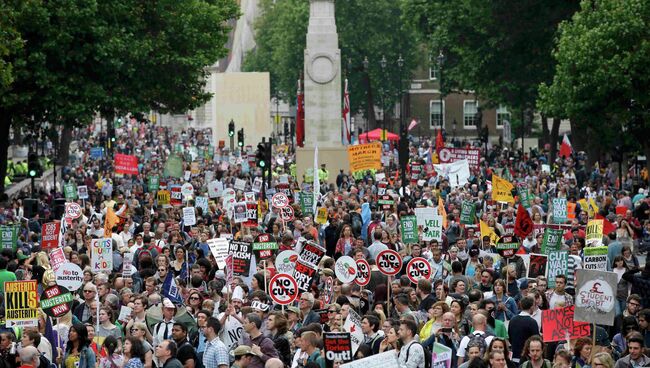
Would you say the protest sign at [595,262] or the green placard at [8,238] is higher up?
the protest sign at [595,262]

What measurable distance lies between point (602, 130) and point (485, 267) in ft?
84.2

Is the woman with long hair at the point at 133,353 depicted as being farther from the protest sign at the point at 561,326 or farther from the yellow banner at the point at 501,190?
the yellow banner at the point at 501,190

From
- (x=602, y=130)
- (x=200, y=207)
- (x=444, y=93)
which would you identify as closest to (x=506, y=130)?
(x=444, y=93)

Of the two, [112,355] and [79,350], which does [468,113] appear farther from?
[112,355]

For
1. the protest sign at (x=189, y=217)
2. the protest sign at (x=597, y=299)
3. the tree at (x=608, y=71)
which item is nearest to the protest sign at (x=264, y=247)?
the protest sign at (x=189, y=217)

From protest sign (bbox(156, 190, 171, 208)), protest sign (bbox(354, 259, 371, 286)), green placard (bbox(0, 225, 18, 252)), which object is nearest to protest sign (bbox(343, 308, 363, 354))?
protest sign (bbox(354, 259, 371, 286))

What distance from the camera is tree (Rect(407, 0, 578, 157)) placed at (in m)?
60.8

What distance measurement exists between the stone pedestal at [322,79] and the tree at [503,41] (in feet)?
14.8

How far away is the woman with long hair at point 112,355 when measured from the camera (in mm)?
A: 17562

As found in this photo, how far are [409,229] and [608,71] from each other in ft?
62.2

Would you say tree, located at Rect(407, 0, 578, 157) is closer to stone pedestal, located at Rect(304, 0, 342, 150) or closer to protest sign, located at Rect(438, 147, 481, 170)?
stone pedestal, located at Rect(304, 0, 342, 150)

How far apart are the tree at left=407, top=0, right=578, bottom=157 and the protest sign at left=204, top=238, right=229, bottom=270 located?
35.5m

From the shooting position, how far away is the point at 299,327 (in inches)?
773

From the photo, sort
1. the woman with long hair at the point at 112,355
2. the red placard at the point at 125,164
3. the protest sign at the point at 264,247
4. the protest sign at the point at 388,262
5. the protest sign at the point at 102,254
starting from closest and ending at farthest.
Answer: the woman with long hair at the point at 112,355, the protest sign at the point at 388,262, the protest sign at the point at 264,247, the protest sign at the point at 102,254, the red placard at the point at 125,164
